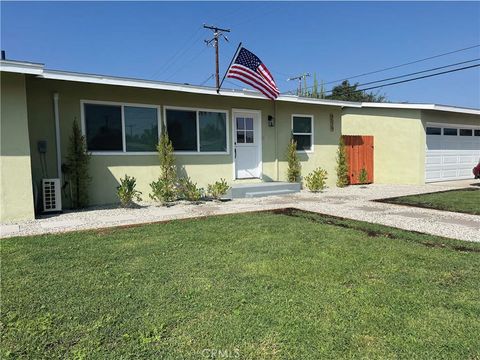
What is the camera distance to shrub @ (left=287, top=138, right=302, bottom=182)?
1178 cm

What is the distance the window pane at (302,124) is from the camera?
12.1 meters

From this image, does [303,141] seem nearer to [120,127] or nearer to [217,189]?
[217,189]

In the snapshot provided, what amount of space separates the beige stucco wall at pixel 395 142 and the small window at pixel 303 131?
3.54 m

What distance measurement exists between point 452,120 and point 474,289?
13937mm

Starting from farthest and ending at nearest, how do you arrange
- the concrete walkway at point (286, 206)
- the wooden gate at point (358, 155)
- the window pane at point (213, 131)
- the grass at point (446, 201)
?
the wooden gate at point (358, 155)
the window pane at point (213, 131)
the grass at point (446, 201)
the concrete walkway at point (286, 206)

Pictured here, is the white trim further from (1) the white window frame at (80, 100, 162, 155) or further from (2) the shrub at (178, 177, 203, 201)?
(1) the white window frame at (80, 100, 162, 155)

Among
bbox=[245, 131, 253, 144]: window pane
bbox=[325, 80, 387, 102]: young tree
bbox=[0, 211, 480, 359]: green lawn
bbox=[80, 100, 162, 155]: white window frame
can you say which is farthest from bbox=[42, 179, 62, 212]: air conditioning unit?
bbox=[325, 80, 387, 102]: young tree

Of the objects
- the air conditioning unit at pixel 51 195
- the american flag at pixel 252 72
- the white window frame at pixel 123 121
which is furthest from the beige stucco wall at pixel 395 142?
the air conditioning unit at pixel 51 195

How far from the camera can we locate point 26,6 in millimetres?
8594

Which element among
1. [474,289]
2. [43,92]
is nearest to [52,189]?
[43,92]

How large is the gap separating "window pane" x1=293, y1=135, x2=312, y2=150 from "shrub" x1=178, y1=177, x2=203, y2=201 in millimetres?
4192

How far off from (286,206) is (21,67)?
5970mm

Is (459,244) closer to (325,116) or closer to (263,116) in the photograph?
(263,116)

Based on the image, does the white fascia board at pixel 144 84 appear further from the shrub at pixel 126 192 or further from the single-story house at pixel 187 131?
the shrub at pixel 126 192
